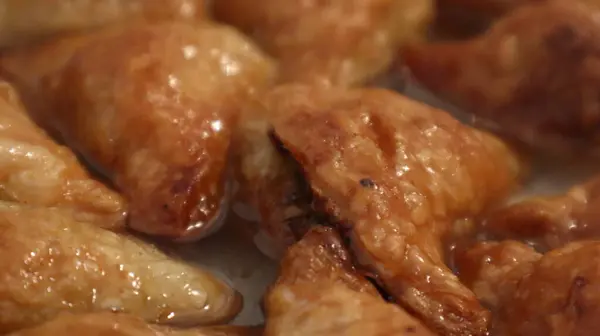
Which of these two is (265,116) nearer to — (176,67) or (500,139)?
(176,67)

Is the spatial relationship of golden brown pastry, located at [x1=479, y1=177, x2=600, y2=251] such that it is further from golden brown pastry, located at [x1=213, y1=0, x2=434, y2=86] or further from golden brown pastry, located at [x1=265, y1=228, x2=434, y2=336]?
golden brown pastry, located at [x1=213, y1=0, x2=434, y2=86]

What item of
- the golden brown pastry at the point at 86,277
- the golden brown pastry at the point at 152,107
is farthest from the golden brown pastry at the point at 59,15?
the golden brown pastry at the point at 86,277

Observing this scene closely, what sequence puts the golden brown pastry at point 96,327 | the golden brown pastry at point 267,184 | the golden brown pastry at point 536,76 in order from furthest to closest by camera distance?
the golden brown pastry at point 536,76
the golden brown pastry at point 267,184
the golden brown pastry at point 96,327

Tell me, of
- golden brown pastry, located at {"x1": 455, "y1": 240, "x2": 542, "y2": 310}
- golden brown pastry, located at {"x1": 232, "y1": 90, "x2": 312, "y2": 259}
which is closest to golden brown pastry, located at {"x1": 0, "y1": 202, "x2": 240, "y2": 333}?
golden brown pastry, located at {"x1": 232, "y1": 90, "x2": 312, "y2": 259}

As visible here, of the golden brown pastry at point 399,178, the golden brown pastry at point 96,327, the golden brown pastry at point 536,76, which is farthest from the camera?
the golden brown pastry at point 536,76

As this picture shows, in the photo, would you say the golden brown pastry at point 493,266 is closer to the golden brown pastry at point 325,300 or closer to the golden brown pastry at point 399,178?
the golden brown pastry at point 399,178

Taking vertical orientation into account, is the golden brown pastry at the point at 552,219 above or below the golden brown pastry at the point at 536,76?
below
